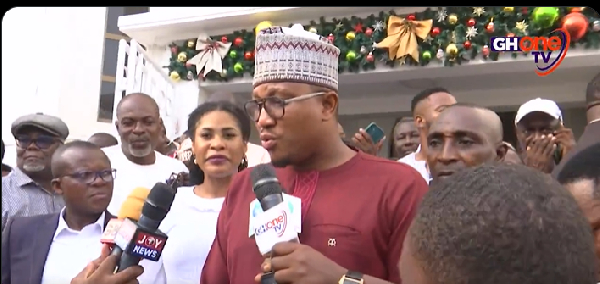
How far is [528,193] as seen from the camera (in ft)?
3.16

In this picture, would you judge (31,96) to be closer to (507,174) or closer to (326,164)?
(326,164)

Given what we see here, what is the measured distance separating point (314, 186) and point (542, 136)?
6.48ft

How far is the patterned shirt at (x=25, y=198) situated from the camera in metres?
3.66

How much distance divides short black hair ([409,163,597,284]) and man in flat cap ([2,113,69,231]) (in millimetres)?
3325

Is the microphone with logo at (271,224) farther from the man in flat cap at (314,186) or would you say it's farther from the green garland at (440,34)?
the green garland at (440,34)

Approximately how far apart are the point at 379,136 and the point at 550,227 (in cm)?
296

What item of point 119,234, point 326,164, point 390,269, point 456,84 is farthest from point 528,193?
point 456,84

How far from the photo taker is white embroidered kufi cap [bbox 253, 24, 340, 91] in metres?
2.02

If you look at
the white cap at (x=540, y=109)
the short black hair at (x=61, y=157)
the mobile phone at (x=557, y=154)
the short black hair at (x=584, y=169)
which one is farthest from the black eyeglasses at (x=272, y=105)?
the white cap at (x=540, y=109)

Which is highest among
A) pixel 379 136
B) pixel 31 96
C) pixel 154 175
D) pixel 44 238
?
pixel 31 96

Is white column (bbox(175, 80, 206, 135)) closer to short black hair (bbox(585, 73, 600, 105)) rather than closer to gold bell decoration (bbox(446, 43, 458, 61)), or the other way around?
gold bell decoration (bbox(446, 43, 458, 61))

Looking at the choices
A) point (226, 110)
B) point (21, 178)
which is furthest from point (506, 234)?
point (21, 178)

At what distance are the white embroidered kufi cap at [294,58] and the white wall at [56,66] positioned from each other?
8466 millimetres

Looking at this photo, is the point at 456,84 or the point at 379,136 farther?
the point at 456,84
